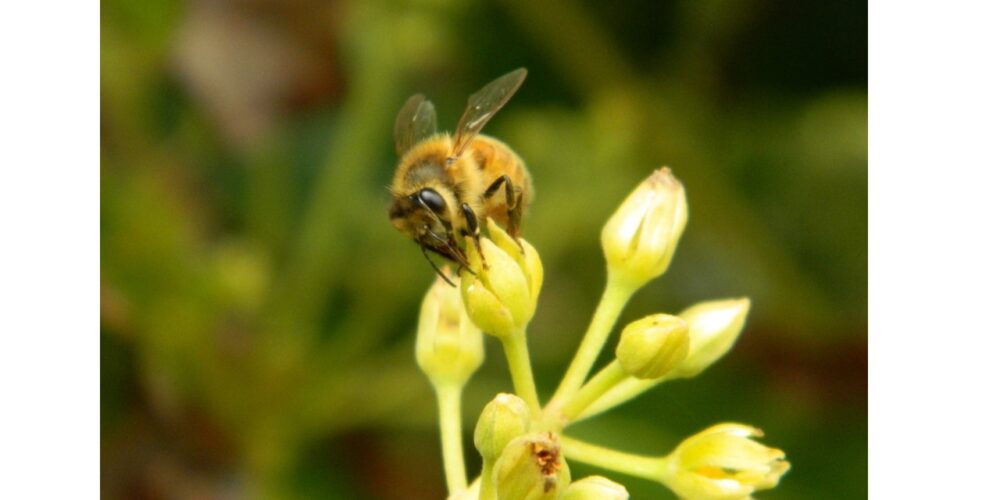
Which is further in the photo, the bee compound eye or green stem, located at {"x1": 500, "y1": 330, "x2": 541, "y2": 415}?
the bee compound eye

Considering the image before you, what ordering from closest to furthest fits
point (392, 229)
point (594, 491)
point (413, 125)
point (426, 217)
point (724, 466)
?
point (594, 491) → point (724, 466) → point (426, 217) → point (413, 125) → point (392, 229)

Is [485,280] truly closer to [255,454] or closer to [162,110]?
[255,454]

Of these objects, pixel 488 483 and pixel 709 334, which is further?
pixel 709 334

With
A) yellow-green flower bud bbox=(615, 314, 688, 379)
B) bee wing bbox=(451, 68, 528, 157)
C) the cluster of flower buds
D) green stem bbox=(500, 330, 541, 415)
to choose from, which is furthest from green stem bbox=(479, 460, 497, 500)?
bee wing bbox=(451, 68, 528, 157)

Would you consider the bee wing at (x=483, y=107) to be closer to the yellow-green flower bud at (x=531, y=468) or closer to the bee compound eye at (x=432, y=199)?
the bee compound eye at (x=432, y=199)

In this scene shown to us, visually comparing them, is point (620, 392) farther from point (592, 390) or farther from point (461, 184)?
point (461, 184)

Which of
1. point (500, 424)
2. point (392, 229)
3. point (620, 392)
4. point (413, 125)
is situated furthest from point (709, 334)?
point (392, 229)

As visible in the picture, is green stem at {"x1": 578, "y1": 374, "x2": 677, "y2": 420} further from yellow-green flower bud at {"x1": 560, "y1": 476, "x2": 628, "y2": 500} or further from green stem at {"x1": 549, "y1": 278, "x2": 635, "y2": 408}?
yellow-green flower bud at {"x1": 560, "y1": 476, "x2": 628, "y2": 500}
